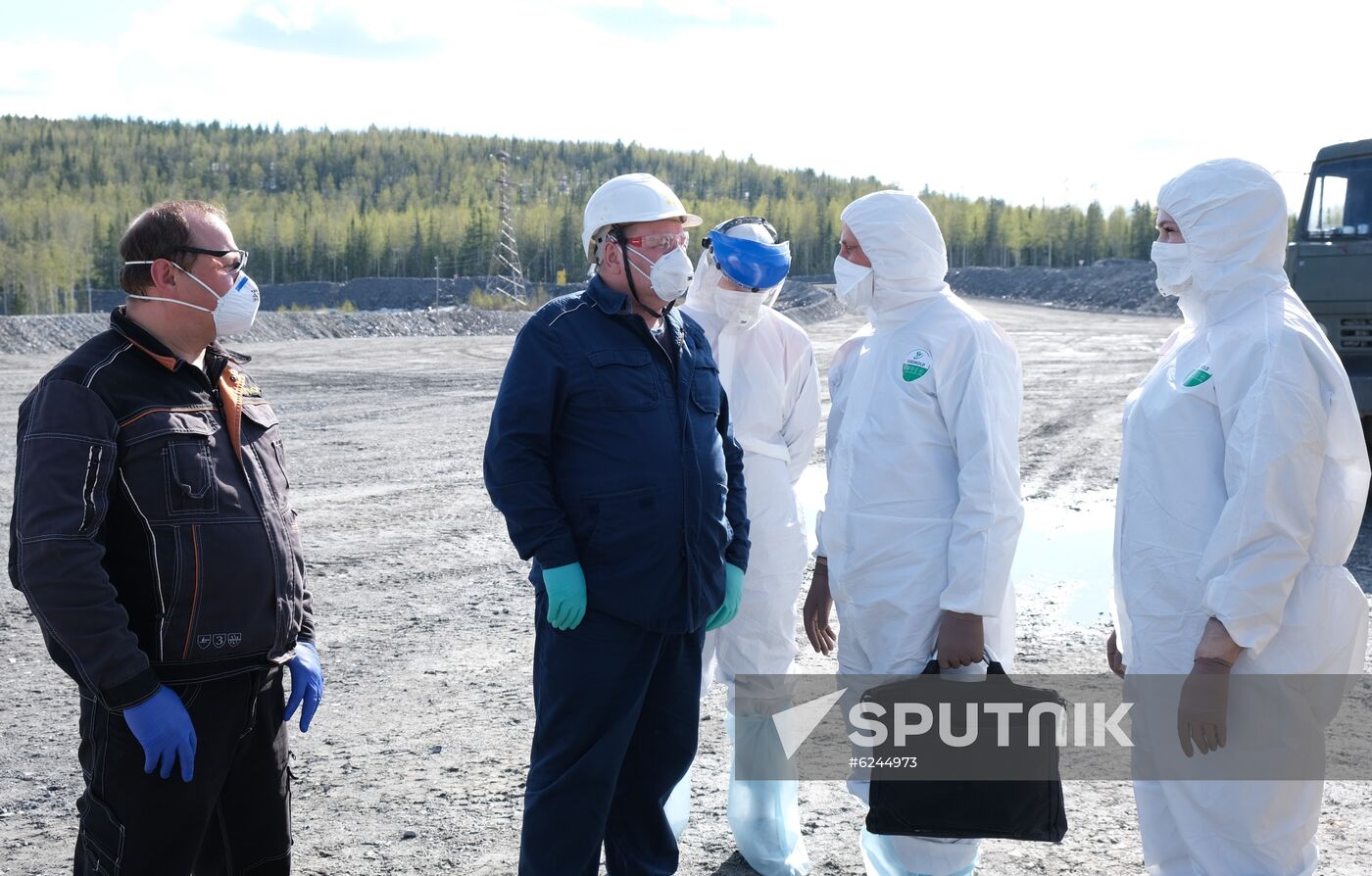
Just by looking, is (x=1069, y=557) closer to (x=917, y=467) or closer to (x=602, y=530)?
(x=917, y=467)

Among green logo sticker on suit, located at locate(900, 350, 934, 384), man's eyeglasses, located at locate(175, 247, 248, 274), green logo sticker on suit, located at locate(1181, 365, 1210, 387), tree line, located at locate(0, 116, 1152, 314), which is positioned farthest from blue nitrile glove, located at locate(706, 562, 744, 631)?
tree line, located at locate(0, 116, 1152, 314)

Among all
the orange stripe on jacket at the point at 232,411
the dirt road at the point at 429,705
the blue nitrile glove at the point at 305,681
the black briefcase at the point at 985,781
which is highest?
the orange stripe on jacket at the point at 232,411

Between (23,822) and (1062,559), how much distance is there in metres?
6.58

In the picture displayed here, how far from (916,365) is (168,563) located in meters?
2.00

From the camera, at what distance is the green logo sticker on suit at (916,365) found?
3180mm

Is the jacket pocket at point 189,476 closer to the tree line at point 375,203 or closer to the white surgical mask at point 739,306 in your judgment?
the white surgical mask at point 739,306

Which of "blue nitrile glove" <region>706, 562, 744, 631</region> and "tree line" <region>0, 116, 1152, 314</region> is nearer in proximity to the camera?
"blue nitrile glove" <region>706, 562, 744, 631</region>

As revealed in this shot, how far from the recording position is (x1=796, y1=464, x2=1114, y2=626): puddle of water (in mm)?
7047

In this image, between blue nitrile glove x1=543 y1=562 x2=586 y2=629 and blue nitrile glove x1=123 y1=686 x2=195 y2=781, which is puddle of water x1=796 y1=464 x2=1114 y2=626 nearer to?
blue nitrile glove x1=543 y1=562 x2=586 y2=629

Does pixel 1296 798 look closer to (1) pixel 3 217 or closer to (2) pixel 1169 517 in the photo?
(2) pixel 1169 517

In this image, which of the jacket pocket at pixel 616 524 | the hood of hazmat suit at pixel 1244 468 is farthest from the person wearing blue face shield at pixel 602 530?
the hood of hazmat suit at pixel 1244 468

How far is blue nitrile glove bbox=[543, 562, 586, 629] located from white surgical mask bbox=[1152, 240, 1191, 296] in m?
1.69

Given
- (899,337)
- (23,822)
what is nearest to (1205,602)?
(899,337)

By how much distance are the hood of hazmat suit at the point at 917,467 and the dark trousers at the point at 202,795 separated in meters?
1.63
